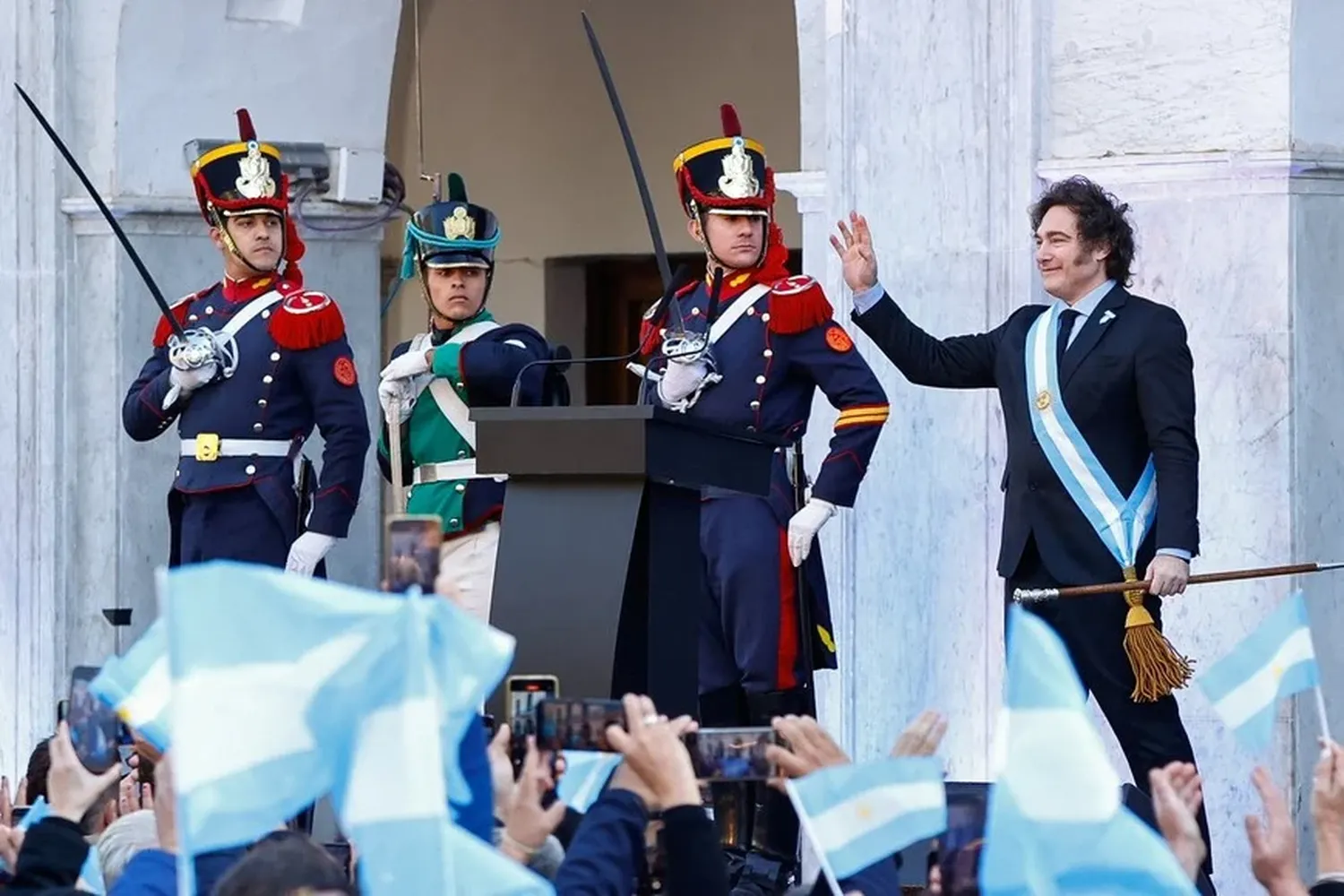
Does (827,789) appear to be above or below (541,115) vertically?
below

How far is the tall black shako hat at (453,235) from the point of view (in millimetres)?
7816

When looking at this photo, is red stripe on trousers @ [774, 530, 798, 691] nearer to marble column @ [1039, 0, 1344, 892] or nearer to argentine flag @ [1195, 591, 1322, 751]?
marble column @ [1039, 0, 1344, 892]

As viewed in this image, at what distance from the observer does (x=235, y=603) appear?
3.43 meters

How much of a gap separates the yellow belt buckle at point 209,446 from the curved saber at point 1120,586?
2.17 metres

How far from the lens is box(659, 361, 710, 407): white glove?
7180 millimetres

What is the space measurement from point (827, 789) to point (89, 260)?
18.9ft

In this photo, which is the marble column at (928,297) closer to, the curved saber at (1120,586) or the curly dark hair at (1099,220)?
the curly dark hair at (1099,220)

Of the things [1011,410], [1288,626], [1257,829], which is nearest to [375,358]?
[1011,410]

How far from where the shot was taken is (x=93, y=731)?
4.22 meters

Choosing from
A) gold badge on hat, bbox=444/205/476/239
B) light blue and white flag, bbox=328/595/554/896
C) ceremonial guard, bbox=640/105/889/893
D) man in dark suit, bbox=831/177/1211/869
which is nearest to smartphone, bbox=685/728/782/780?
light blue and white flag, bbox=328/595/554/896

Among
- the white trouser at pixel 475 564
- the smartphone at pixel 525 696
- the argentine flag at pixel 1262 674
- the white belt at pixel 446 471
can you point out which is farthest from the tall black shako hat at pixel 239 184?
the argentine flag at pixel 1262 674

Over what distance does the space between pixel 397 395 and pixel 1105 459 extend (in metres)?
1.90

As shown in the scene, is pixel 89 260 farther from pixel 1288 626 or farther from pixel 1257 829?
pixel 1257 829

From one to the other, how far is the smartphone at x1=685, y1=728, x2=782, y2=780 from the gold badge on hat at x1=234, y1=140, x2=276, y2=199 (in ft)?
12.5
